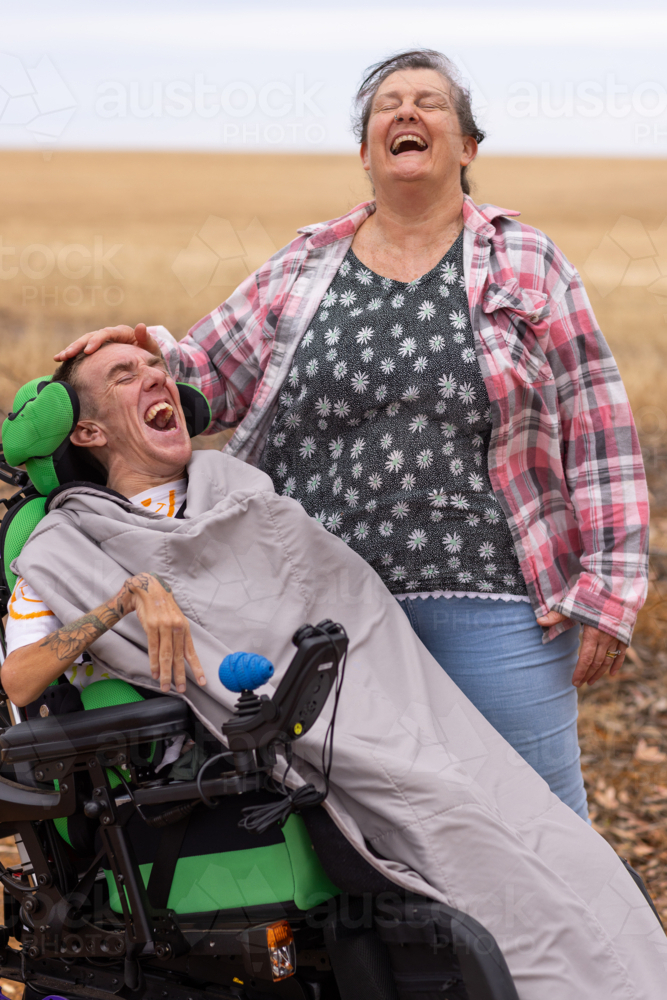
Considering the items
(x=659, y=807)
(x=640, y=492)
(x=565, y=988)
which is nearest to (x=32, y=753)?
(x=565, y=988)

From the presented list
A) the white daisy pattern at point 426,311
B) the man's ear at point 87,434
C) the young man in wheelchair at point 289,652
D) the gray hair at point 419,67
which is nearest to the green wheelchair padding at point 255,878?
the young man in wheelchair at point 289,652

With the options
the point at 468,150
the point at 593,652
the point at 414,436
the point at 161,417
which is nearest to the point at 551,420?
the point at 414,436

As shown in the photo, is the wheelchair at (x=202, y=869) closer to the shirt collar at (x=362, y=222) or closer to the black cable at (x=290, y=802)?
the black cable at (x=290, y=802)

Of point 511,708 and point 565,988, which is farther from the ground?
point 511,708

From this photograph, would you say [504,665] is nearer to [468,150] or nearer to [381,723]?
[381,723]

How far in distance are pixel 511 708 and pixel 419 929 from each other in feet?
2.17

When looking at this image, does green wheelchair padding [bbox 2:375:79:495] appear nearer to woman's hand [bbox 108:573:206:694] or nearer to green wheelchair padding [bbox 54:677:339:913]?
woman's hand [bbox 108:573:206:694]

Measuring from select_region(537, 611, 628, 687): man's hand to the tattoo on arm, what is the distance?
1.03 metres

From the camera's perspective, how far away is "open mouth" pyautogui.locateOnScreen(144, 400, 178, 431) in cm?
245

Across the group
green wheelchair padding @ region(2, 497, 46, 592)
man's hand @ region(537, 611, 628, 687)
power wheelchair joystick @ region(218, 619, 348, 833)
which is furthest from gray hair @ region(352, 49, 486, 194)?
power wheelchair joystick @ region(218, 619, 348, 833)

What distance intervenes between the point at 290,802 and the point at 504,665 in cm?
76

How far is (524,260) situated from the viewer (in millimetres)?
2373

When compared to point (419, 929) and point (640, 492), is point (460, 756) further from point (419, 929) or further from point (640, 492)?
point (640, 492)

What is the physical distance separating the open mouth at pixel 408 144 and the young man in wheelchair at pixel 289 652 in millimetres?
780
